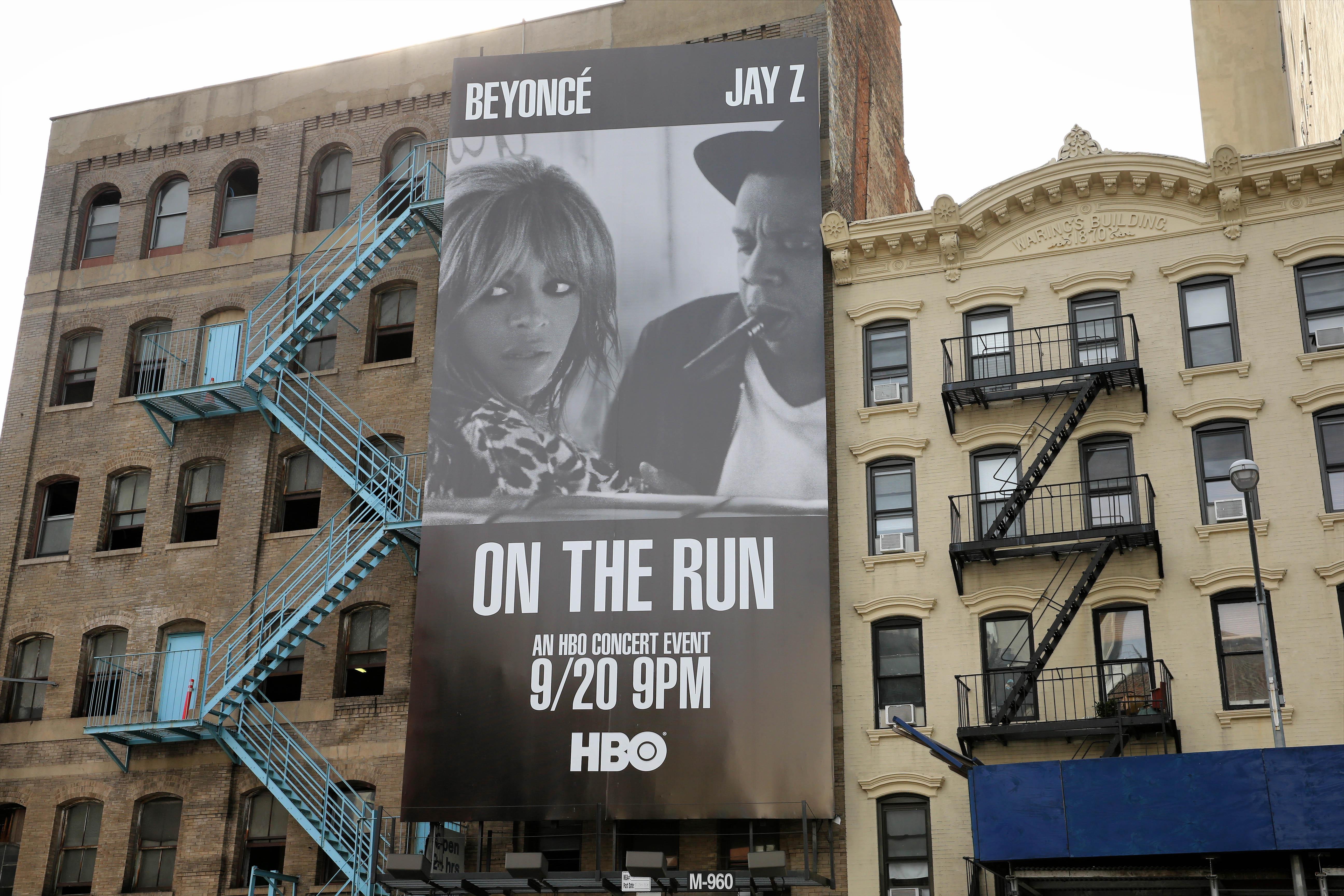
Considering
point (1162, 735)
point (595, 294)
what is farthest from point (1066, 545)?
point (595, 294)

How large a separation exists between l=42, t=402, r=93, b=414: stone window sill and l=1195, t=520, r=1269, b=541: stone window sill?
24187 millimetres

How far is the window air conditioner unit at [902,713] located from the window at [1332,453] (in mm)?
7361

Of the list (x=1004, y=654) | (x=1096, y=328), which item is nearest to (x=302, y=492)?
(x=1004, y=654)

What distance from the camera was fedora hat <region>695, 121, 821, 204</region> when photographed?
29.3 metres

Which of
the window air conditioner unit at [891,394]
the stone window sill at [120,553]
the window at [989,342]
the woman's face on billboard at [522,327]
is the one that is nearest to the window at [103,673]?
the stone window sill at [120,553]

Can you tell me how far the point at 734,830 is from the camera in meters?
25.6

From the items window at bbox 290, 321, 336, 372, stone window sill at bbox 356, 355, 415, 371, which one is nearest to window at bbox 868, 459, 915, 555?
stone window sill at bbox 356, 355, 415, 371

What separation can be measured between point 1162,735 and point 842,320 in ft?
33.6

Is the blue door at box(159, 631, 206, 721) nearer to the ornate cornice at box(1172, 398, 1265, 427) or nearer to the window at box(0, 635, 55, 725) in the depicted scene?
the window at box(0, 635, 55, 725)

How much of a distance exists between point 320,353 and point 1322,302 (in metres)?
20.8

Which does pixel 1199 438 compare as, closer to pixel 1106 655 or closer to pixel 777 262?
pixel 1106 655

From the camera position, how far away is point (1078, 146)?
27.9 metres

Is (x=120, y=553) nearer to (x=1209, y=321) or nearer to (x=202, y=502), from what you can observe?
(x=202, y=502)

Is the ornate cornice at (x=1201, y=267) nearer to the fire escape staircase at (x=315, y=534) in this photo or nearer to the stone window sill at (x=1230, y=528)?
the stone window sill at (x=1230, y=528)
